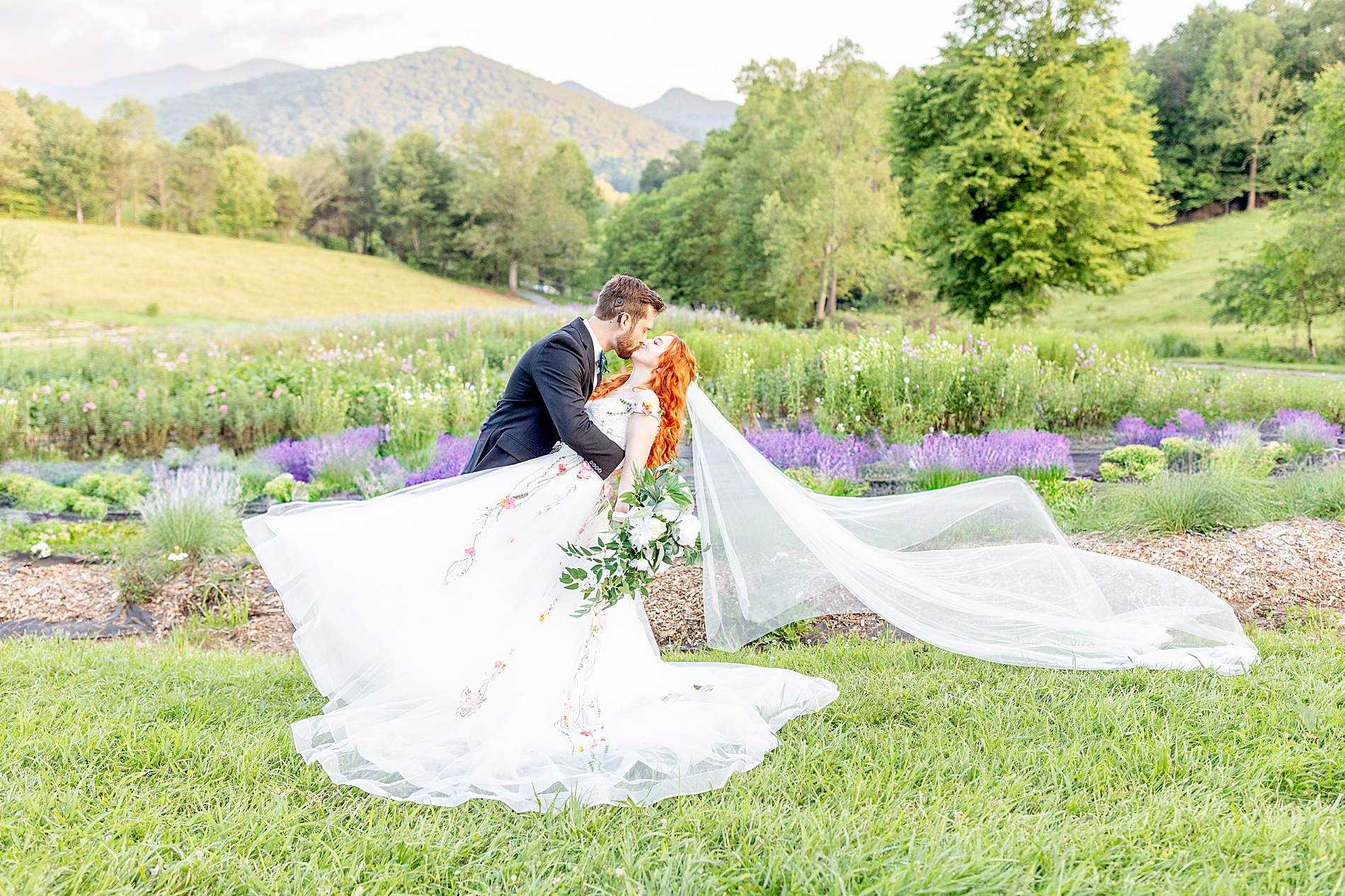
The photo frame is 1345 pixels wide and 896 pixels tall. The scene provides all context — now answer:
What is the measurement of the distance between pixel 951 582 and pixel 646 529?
1.90 meters

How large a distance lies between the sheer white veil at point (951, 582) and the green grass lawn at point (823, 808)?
240mm

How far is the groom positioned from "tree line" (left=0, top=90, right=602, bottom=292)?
46344 mm

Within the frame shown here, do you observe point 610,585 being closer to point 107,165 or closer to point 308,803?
point 308,803

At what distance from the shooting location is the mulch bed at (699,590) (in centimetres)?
443

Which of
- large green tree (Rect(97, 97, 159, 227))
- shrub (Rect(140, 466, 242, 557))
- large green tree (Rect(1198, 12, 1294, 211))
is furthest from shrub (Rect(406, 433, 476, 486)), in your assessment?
large green tree (Rect(97, 97, 159, 227))

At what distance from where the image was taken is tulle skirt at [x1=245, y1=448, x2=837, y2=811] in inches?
114

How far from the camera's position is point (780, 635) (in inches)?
169

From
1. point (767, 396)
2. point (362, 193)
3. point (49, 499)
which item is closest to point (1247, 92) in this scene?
point (767, 396)

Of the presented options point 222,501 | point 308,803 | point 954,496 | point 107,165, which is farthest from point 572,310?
point 107,165

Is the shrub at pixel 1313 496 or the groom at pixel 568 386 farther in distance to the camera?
the shrub at pixel 1313 496

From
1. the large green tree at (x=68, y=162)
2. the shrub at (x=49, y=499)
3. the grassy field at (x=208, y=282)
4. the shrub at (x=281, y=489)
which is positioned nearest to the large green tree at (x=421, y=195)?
the grassy field at (x=208, y=282)

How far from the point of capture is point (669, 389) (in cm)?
332

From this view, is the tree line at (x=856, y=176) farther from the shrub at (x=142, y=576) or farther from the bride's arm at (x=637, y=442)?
the shrub at (x=142, y=576)

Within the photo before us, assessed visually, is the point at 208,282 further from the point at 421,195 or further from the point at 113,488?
the point at 113,488
